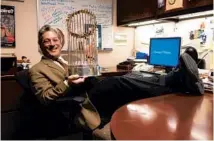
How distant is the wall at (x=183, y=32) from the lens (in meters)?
2.34

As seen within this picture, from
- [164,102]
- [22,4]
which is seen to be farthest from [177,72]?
[22,4]

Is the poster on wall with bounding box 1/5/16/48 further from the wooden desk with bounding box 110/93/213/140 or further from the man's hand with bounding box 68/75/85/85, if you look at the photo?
the wooden desk with bounding box 110/93/213/140

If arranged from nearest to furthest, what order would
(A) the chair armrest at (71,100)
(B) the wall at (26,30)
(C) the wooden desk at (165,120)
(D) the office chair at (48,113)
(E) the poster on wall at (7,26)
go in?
(C) the wooden desk at (165,120)
(A) the chair armrest at (71,100)
(D) the office chair at (48,113)
(E) the poster on wall at (7,26)
(B) the wall at (26,30)

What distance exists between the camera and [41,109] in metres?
1.67

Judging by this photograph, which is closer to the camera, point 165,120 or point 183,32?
point 165,120

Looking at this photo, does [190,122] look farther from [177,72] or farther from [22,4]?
[22,4]

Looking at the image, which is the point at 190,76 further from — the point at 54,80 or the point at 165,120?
the point at 54,80

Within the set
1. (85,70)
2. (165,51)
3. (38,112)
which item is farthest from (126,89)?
(165,51)

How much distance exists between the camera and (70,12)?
2822 millimetres

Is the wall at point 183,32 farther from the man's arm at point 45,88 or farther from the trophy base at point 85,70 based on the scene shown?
the man's arm at point 45,88

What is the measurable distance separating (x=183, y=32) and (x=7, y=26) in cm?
203

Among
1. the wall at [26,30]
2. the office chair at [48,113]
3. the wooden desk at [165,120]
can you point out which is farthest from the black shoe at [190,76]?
the wall at [26,30]

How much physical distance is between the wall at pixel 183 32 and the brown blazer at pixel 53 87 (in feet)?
4.67

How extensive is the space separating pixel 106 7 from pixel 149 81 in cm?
201
